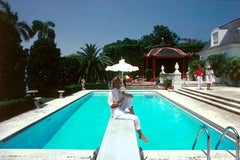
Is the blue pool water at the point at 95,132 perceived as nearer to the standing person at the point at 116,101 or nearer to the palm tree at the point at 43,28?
the standing person at the point at 116,101

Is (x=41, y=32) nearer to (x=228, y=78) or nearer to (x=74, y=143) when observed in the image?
(x=228, y=78)

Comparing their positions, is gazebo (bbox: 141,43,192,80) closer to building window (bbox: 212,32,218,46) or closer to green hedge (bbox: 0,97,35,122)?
building window (bbox: 212,32,218,46)

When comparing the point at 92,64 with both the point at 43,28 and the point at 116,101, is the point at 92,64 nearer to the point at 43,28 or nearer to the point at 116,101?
the point at 43,28

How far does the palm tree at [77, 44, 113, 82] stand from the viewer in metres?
31.0

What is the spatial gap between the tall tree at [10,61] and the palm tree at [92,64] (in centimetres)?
1736

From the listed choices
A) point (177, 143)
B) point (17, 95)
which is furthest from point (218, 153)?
point (17, 95)

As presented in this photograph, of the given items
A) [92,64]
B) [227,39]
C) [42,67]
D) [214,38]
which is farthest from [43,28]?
[227,39]

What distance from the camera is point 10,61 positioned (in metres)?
12.4

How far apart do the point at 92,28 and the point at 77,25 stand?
6239 millimetres

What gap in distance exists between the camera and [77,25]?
75.1 feet

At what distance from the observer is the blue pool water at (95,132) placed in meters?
7.97

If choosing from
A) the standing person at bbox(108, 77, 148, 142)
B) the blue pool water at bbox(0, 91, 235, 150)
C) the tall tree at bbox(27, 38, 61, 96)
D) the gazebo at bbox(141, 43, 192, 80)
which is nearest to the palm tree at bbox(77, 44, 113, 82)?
the gazebo at bbox(141, 43, 192, 80)

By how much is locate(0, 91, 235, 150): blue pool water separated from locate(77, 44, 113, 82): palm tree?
17083 mm

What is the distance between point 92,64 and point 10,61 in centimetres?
1901
